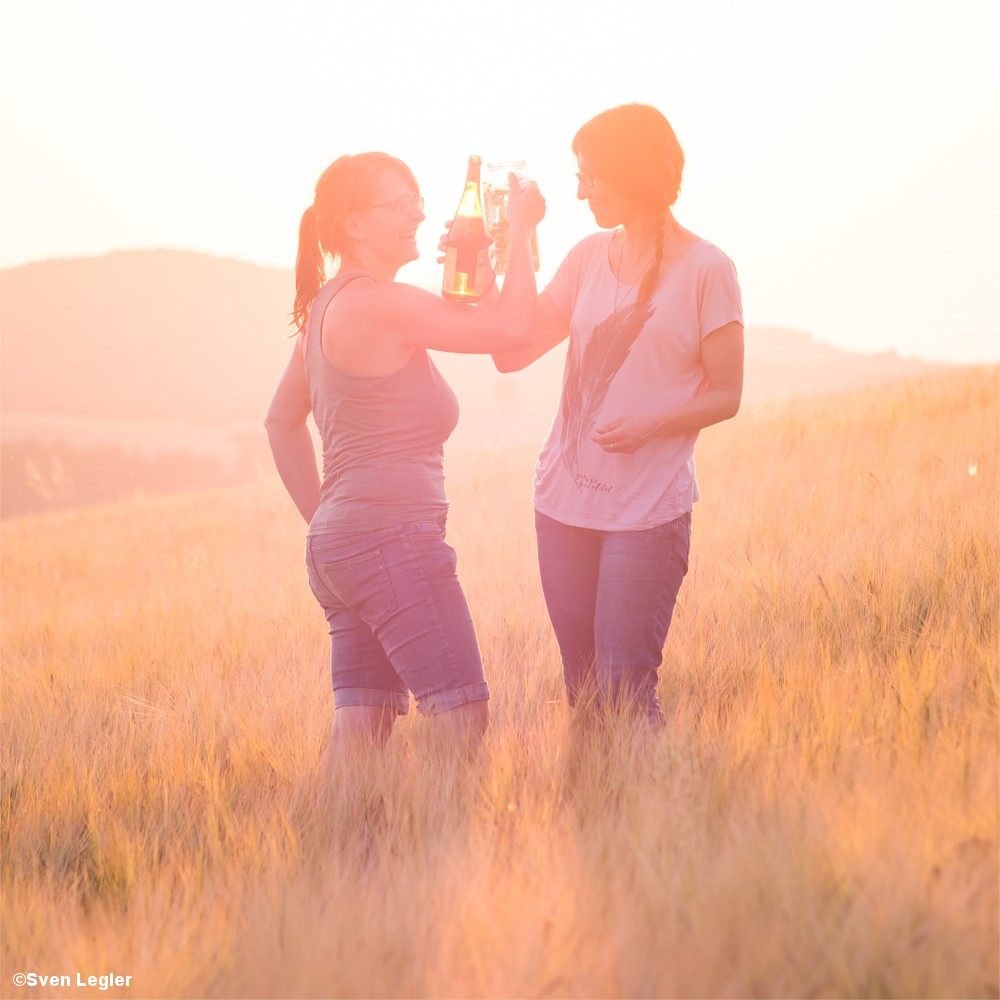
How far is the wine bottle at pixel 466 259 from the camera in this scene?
3035 millimetres

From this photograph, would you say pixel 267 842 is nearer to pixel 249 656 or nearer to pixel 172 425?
pixel 249 656

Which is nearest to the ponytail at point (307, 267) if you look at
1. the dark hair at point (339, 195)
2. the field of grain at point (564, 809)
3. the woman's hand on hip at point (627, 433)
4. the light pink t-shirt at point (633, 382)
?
the dark hair at point (339, 195)

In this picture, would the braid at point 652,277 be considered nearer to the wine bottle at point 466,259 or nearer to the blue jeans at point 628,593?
the wine bottle at point 466,259

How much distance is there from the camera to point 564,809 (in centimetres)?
250

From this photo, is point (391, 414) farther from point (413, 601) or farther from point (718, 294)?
point (718, 294)

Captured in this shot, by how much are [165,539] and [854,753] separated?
27.6 feet

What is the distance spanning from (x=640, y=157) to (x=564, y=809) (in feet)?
6.30

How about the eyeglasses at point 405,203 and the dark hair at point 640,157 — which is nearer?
the eyeglasses at point 405,203

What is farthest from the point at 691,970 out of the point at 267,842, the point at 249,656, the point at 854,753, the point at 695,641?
the point at 249,656

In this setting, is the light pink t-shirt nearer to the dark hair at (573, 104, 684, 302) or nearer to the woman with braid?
the woman with braid

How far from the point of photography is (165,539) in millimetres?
9719

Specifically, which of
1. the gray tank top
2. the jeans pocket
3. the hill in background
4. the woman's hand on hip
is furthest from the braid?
the hill in background

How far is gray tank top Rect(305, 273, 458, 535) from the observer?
2.83 metres

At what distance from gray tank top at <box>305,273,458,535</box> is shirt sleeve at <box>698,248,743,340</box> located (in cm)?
83
